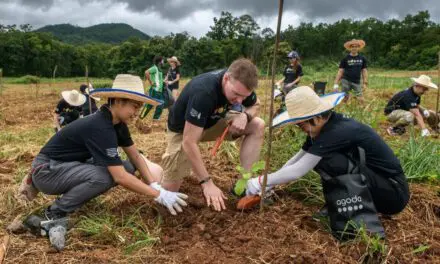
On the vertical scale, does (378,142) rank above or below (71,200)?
above

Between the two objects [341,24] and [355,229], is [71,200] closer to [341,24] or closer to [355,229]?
[355,229]

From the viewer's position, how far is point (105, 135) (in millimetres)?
2262

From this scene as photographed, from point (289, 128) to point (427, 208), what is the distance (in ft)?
5.36

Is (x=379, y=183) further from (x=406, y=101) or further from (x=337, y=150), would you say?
(x=406, y=101)

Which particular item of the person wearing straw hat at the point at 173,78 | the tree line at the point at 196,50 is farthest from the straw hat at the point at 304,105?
the tree line at the point at 196,50

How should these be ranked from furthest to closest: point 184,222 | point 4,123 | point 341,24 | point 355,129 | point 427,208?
point 341,24, point 4,123, point 427,208, point 184,222, point 355,129

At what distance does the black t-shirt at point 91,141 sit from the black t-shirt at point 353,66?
5.75 metres

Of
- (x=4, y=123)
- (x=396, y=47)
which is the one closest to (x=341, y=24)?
(x=396, y=47)

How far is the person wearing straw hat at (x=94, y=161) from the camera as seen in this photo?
2287 mm

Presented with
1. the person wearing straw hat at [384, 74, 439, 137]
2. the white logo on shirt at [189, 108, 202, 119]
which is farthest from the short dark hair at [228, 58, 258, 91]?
the person wearing straw hat at [384, 74, 439, 137]

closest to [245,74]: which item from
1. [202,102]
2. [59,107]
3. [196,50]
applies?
[202,102]

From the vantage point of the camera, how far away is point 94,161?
7.97ft

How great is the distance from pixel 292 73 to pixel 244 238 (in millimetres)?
6273

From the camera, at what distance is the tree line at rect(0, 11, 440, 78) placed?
123 feet
